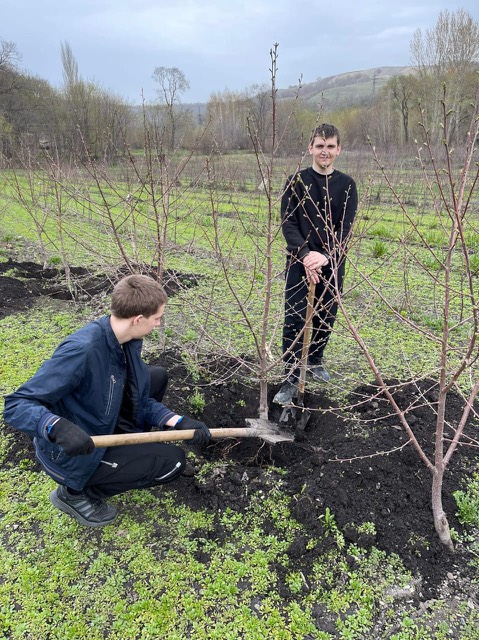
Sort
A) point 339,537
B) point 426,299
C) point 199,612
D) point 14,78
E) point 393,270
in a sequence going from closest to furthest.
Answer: point 199,612
point 339,537
point 426,299
point 393,270
point 14,78

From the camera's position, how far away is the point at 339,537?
216 cm

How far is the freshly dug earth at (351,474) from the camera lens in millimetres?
2127

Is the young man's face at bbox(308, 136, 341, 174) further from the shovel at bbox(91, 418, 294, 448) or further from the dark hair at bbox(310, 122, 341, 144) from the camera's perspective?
the shovel at bbox(91, 418, 294, 448)

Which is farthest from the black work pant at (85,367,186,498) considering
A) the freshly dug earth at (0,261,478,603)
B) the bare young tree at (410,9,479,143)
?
the bare young tree at (410,9,479,143)

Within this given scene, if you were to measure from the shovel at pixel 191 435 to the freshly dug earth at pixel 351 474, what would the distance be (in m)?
0.10

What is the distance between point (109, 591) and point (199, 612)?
1.41 feet

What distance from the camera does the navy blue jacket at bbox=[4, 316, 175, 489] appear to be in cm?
193

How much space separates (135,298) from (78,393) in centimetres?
55

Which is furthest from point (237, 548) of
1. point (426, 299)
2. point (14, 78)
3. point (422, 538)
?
point (14, 78)

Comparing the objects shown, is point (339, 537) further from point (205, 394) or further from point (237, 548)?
point (205, 394)

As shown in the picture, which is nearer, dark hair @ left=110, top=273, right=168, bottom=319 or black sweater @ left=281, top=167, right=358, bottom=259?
dark hair @ left=110, top=273, right=168, bottom=319

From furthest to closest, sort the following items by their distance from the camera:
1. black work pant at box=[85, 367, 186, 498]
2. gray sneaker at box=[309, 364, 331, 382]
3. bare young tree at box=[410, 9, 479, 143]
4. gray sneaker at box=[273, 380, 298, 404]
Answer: bare young tree at box=[410, 9, 479, 143], gray sneaker at box=[309, 364, 331, 382], gray sneaker at box=[273, 380, 298, 404], black work pant at box=[85, 367, 186, 498]

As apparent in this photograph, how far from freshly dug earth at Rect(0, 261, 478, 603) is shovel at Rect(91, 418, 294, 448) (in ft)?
0.32

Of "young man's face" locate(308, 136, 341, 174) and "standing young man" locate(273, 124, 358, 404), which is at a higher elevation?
"young man's face" locate(308, 136, 341, 174)
